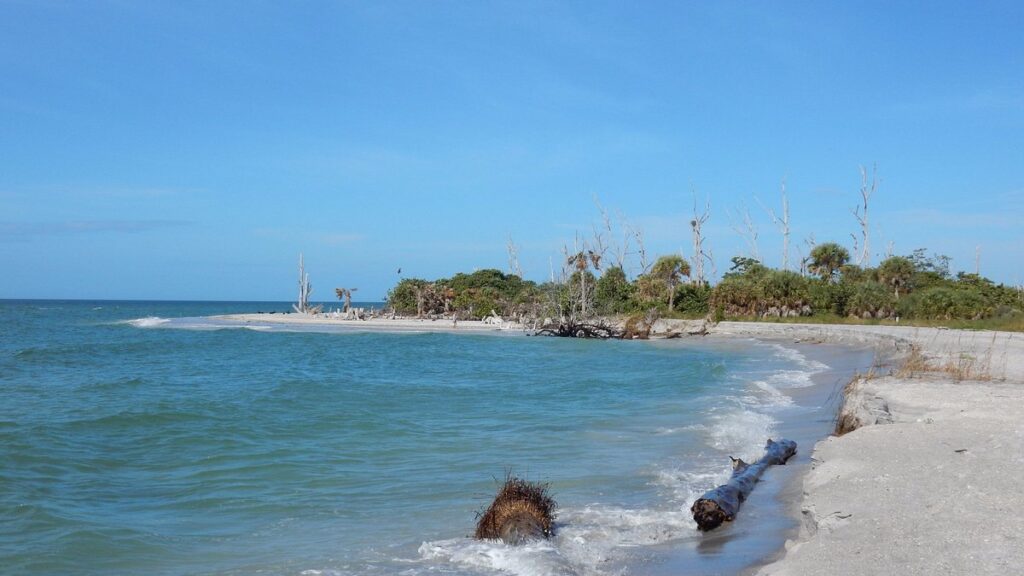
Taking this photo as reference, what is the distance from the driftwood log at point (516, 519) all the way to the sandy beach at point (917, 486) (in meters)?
1.95

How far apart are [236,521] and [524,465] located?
376 cm

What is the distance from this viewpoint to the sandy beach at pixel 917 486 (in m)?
4.94

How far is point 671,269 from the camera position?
6000 cm

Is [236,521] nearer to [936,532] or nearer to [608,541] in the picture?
[608,541]

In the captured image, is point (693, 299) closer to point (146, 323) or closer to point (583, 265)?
point (583, 265)

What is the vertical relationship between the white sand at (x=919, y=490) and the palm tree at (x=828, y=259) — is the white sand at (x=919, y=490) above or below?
below

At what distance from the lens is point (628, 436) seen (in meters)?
12.4

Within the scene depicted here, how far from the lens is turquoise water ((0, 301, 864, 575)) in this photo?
6.64m

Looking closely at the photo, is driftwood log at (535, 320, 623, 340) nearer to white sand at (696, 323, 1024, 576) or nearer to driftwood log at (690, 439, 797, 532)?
white sand at (696, 323, 1024, 576)

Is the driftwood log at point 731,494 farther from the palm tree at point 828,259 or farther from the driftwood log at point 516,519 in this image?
the palm tree at point 828,259

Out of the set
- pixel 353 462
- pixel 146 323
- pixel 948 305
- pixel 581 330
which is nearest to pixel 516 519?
pixel 353 462

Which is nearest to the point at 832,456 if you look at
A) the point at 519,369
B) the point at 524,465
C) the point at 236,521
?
the point at 524,465

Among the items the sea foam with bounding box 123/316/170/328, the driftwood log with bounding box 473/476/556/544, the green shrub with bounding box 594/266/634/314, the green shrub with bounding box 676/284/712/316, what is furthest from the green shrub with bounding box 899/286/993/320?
the sea foam with bounding box 123/316/170/328

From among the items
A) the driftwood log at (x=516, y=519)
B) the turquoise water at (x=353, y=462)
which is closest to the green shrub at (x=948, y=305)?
the turquoise water at (x=353, y=462)
